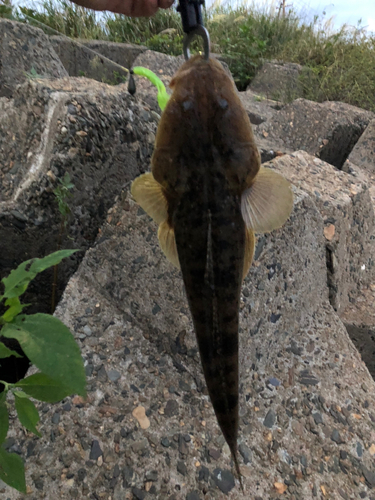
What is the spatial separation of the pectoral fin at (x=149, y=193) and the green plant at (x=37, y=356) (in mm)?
254

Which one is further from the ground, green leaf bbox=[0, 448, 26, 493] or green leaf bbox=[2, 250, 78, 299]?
green leaf bbox=[2, 250, 78, 299]

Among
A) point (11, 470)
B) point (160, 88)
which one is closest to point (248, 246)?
point (11, 470)

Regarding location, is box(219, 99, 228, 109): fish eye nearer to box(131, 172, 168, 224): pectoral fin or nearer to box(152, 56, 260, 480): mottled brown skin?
box(152, 56, 260, 480): mottled brown skin

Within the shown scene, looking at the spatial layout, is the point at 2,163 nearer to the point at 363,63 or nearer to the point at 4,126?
the point at 4,126

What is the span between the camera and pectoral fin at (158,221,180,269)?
1061 mm

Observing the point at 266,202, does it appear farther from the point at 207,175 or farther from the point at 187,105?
the point at 187,105

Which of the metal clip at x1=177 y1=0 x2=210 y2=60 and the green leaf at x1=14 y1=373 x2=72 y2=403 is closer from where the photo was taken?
the metal clip at x1=177 y1=0 x2=210 y2=60

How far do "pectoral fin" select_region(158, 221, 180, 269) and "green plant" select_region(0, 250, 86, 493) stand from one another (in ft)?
0.88

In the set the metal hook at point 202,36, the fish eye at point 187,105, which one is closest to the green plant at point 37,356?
the fish eye at point 187,105

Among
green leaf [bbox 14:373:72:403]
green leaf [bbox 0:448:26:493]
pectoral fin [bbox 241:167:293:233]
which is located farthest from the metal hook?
green leaf [bbox 0:448:26:493]

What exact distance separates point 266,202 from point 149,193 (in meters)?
0.35

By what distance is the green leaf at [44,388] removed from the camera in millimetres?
1110

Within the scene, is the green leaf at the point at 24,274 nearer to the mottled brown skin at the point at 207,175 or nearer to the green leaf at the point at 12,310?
the green leaf at the point at 12,310

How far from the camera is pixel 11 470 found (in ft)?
3.54
